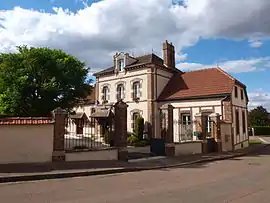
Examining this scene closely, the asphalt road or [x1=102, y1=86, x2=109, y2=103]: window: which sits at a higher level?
[x1=102, y1=86, x2=109, y2=103]: window

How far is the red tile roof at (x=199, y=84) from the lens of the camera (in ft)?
81.5

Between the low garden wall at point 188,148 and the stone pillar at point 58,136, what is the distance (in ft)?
25.3

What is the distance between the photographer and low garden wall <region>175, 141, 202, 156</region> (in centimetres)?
1741

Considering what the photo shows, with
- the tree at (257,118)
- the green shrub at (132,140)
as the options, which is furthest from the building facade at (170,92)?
the tree at (257,118)

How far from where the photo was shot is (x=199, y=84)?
26875 millimetres

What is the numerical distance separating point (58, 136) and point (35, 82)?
21.9ft

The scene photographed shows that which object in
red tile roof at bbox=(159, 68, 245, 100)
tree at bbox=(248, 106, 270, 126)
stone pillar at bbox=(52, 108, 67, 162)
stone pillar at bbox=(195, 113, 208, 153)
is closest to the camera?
stone pillar at bbox=(52, 108, 67, 162)

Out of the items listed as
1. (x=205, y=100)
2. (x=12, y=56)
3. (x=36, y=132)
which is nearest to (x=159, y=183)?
(x=36, y=132)

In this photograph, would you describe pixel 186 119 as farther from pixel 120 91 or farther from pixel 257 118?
pixel 257 118

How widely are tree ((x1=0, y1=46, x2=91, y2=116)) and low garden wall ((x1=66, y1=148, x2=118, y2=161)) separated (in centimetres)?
575

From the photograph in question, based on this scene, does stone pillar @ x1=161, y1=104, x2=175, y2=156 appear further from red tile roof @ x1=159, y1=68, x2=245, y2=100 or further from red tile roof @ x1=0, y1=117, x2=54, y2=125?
red tile roof @ x1=159, y1=68, x2=245, y2=100

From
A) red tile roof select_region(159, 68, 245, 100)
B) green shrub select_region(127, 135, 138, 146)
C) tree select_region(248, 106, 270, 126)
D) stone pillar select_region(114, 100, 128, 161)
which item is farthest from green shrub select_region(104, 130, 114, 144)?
tree select_region(248, 106, 270, 126)

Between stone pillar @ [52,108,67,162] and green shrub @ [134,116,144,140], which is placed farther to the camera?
green shrub @ [134,116,144,140]

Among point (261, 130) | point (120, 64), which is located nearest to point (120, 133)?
point (120, 64)
